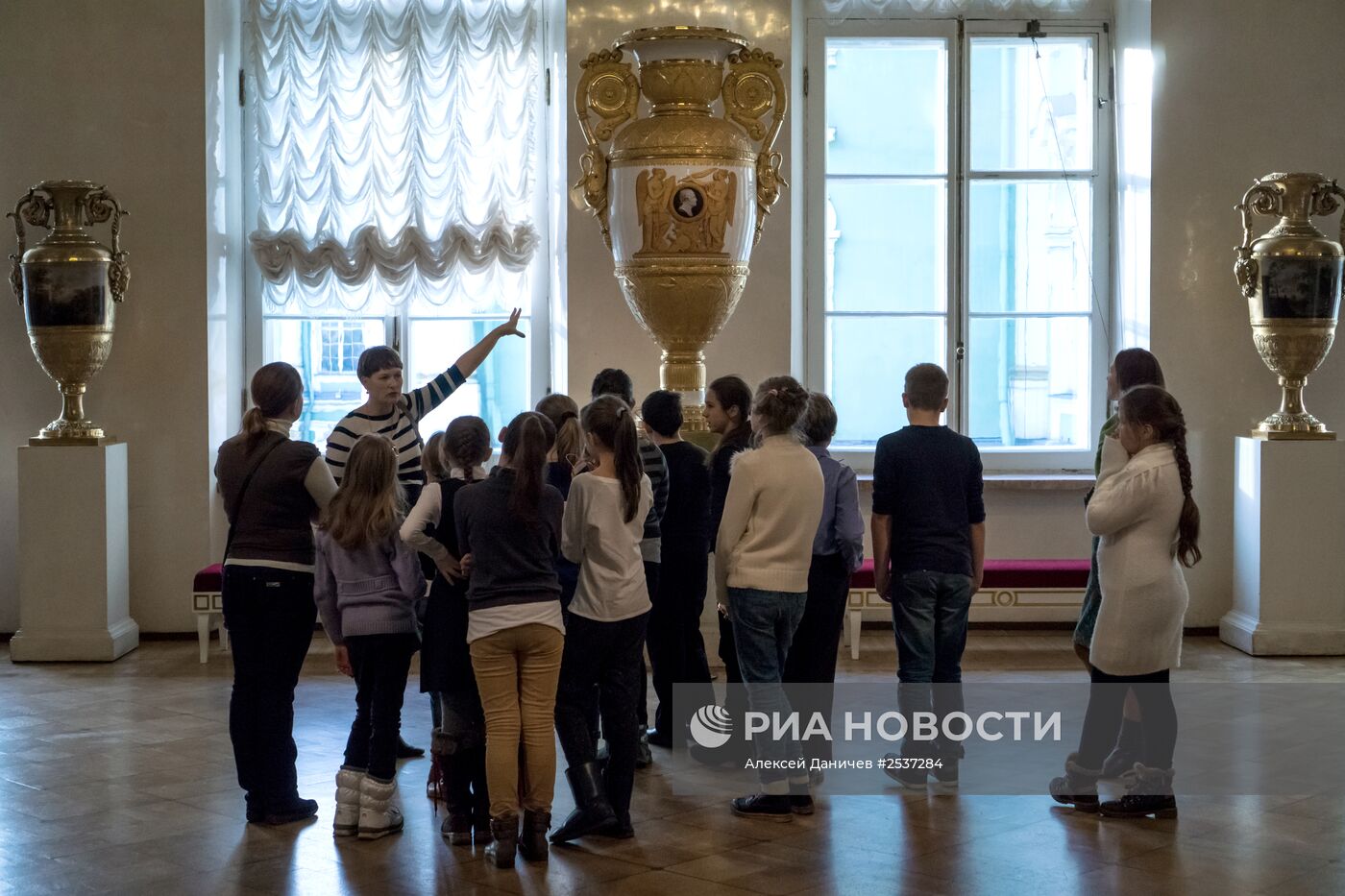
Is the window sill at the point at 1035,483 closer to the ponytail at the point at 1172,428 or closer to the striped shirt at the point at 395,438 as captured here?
the striped shirt at the point at 395,438

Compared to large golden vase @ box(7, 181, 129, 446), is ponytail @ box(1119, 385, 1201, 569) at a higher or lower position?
lower

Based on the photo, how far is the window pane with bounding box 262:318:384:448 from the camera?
7664 millimetres

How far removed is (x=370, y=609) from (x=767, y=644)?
1023 mm

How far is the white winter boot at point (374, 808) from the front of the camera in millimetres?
3949

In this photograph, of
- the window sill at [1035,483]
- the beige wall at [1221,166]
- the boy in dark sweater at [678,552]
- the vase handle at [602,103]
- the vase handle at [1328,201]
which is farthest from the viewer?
the window sill at [1035,483]

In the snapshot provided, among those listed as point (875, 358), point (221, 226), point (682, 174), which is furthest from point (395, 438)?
point (875, 358)

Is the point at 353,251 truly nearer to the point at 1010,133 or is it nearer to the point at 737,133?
the point at 737,133

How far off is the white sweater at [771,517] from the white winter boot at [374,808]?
41.2 inches

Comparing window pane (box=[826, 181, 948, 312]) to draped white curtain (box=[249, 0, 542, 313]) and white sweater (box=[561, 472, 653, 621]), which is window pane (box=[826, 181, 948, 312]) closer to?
draped white curtain (box=[249, 0, 542, 313])

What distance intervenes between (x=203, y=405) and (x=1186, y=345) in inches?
179

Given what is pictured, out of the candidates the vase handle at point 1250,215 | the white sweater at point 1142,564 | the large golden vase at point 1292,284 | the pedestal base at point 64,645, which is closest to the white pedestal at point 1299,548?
the large golden vase at point 1292,284

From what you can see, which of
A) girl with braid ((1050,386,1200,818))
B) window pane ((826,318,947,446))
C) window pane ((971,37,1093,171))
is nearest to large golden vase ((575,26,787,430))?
window pane ((826,318,947,446))

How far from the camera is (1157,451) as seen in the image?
13.0 feet

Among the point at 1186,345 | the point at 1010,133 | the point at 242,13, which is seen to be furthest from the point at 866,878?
the point at 242,13
